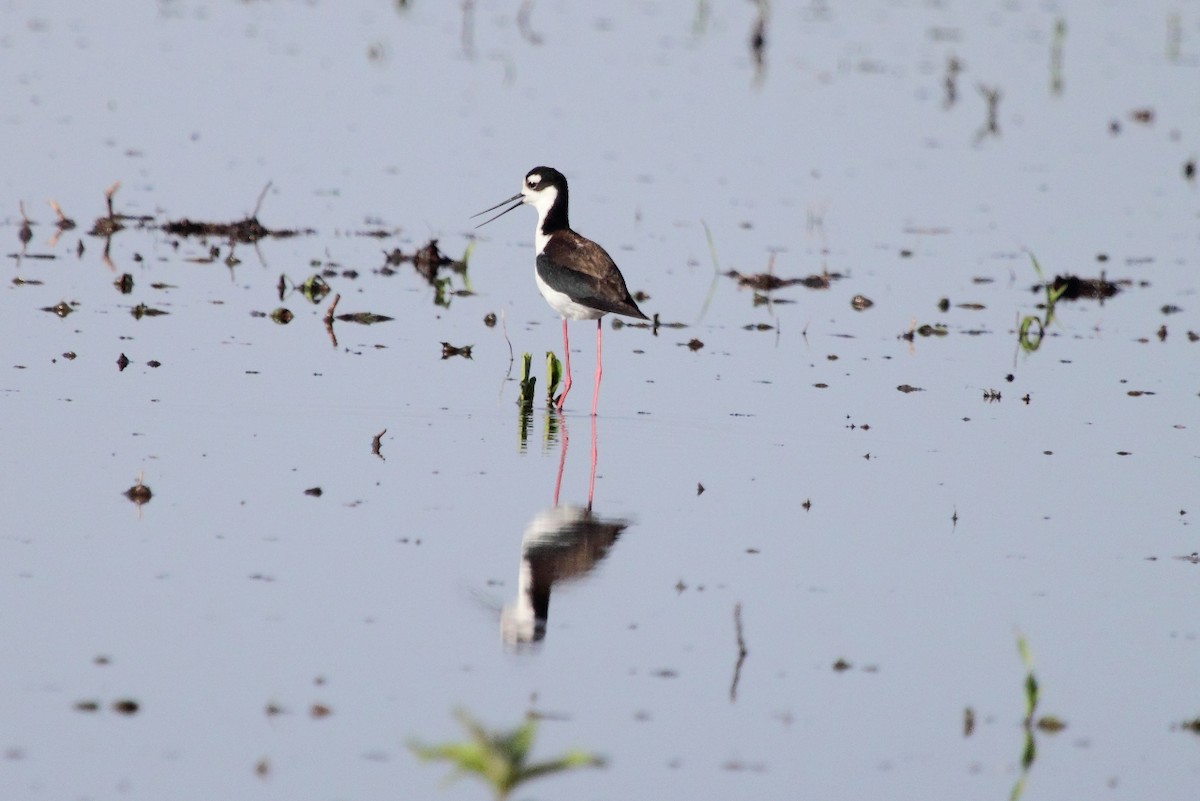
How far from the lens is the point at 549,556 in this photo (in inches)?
300

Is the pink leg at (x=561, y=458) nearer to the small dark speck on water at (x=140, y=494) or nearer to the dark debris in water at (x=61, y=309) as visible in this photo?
the small dark speck on water at (x=140, y=494)

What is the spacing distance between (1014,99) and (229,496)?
1705 centimetres

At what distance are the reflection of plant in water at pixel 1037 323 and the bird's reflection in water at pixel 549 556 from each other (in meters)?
4.77

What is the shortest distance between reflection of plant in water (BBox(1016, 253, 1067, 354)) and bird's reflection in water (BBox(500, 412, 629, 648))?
477 cm

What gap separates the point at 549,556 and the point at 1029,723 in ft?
7.28

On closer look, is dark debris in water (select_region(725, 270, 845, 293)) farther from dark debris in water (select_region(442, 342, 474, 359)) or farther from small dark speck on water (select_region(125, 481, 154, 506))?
small dark speck on water (select_region(125, 481, 154, 506))

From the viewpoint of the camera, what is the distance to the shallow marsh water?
19.6 ft

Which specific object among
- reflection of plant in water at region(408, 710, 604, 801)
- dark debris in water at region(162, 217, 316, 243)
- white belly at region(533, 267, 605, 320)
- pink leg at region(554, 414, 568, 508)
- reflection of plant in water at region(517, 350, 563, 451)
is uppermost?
dark debris in water at region(162, 217, 316, 243)

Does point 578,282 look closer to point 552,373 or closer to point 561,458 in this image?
point 552,373

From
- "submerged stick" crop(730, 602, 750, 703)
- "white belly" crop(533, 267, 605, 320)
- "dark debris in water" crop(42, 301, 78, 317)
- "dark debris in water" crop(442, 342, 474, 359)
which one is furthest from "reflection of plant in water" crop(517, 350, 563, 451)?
"submerged stick" crop(730, 602, 750, 703)

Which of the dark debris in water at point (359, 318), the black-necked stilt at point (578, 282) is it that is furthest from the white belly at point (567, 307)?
the dark debris in water at point (359, 318)

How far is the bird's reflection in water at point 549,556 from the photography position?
22.3ft

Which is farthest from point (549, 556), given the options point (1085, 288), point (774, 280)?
point (1085, 288)

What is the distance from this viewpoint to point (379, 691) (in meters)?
6.05
